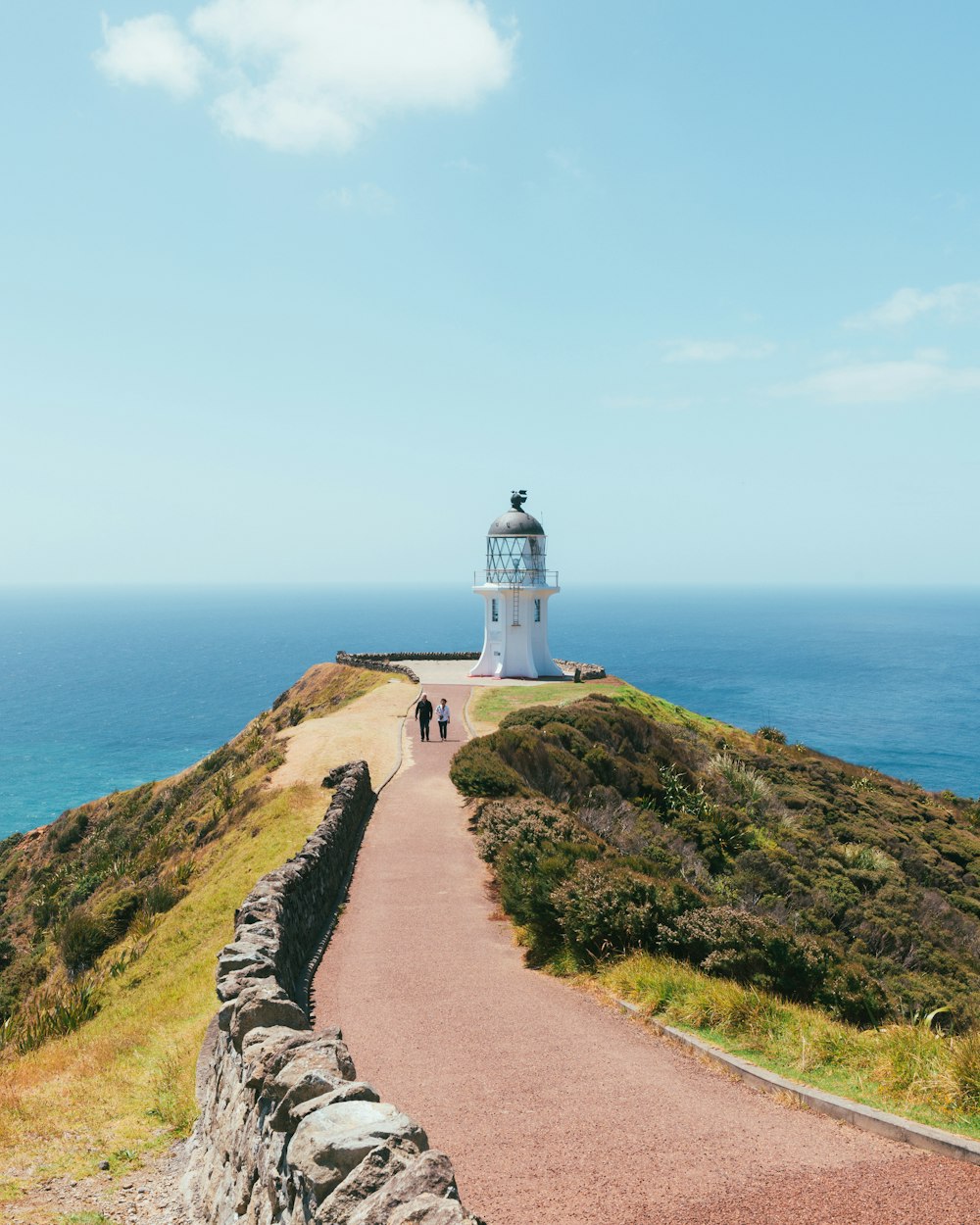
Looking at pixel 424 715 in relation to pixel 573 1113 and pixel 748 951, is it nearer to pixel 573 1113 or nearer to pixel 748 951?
pixel 748 951

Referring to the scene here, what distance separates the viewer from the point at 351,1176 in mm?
4391

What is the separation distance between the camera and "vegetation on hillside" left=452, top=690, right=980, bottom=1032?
11852mm

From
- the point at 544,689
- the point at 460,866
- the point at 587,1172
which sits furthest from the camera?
the point at 544,689

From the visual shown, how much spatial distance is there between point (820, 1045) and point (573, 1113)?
2882mm

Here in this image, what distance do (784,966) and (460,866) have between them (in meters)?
7.23

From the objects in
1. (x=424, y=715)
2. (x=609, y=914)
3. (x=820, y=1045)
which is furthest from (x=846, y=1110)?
(x=424, y=715)

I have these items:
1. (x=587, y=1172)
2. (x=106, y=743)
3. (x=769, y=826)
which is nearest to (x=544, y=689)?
(x=769, y=826)

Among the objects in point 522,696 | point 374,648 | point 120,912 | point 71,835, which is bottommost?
point 374,648

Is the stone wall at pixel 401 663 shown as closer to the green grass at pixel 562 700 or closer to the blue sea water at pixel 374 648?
the green grass at pixel 562 700

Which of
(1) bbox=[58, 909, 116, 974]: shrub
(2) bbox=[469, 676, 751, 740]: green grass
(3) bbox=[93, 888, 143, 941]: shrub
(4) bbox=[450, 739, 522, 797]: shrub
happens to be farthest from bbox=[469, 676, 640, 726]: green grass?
(1) bbox=[58, 909, 116, 974]: shrub

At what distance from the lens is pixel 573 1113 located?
7742mm

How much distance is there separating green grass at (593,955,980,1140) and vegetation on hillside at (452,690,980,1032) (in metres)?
0.85

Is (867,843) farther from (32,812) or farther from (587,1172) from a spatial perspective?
(32,812)

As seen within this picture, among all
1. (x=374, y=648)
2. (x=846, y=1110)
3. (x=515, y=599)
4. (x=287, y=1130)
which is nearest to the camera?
(x=287, y=1130)
